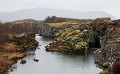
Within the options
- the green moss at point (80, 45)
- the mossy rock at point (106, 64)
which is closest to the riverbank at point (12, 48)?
the green moss at point (80, 45)

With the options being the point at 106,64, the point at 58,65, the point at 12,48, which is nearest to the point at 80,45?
the point at 12,48

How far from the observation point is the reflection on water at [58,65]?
105 meters

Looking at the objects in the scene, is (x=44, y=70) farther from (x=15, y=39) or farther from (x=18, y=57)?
(x=15, y=39)

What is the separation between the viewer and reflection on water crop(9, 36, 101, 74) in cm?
10531

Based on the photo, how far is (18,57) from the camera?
133250 mm

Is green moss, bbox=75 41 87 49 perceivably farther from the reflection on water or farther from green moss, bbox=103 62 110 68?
green moss, bbox=103 62 110 68

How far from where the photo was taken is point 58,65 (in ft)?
381

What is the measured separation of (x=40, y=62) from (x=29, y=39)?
53.9 m

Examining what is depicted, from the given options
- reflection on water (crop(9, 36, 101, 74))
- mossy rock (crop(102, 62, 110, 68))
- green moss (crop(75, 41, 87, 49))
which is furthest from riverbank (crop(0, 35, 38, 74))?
mossy rock (crop(102, 62, 110, 68))

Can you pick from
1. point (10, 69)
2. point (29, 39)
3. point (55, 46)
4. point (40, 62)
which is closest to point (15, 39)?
point (29, 39)

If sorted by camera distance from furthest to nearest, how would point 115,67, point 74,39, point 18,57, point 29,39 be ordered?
point 29,39, point 74,39, point 18,57, point 115,67

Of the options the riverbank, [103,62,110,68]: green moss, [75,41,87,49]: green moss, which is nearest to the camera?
[103,62,110,68]: green moss

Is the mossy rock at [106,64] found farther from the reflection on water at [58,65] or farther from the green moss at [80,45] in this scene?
the green moss at [80,45]

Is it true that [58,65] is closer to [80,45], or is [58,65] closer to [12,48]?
[80,45]
